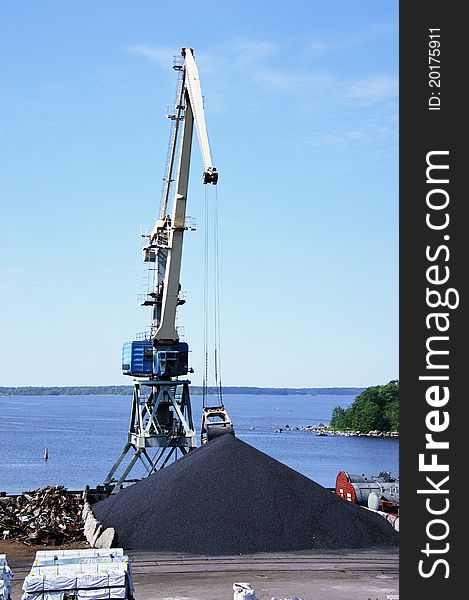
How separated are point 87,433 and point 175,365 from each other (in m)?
106

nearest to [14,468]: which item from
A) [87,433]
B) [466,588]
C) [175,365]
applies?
[175,365]

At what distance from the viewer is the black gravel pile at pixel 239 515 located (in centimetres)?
2919

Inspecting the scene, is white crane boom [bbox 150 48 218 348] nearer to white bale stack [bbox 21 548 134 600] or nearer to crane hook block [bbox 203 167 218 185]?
crane hook block [bbox 203 167 218 185]

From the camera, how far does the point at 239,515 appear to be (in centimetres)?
3000

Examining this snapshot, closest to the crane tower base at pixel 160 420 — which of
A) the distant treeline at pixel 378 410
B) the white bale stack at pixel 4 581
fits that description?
the white bale stack at pixel 4 581

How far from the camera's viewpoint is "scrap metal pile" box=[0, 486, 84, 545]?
3209 centimetres

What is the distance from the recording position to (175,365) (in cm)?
4653

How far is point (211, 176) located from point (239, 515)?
55.2 ft

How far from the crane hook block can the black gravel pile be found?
44.8 ft

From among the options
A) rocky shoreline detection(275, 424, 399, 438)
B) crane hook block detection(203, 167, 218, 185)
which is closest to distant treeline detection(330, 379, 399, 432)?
rocky shoreline detection(275, 424, 399, 438)

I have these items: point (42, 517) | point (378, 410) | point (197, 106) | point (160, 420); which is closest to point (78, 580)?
point (42, 517)

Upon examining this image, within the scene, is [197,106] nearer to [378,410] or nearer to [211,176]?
[211,176]

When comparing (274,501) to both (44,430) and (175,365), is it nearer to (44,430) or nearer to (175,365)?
(175,365)

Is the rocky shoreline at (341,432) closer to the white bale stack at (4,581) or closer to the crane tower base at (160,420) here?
the crane tower base at (160,420)
